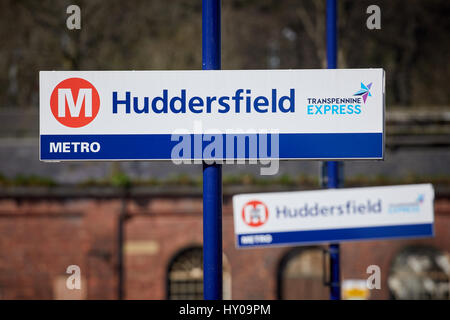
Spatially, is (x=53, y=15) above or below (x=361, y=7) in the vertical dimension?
below

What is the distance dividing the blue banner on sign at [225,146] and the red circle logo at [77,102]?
0.13 m

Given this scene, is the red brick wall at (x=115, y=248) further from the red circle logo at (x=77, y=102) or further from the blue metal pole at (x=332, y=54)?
the red circle logo at (x=77, y=102)

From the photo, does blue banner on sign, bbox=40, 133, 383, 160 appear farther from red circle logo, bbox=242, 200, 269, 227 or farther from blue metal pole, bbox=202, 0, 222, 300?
red circle logo, bbox=242, 200, 269, 227

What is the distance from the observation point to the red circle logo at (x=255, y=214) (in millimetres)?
7430

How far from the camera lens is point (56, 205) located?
16141 millimetres

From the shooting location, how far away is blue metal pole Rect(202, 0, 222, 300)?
179 inches

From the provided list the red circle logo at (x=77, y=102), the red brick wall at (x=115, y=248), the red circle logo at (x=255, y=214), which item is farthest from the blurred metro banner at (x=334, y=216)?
the red brick wall at (x=115, y=248)

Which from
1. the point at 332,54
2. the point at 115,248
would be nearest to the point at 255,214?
the point at 332,54

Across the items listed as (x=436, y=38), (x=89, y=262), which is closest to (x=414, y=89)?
(x=436, y=38)

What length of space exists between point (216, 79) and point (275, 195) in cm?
335

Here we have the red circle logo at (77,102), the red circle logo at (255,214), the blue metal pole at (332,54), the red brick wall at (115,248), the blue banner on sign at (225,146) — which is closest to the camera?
the blue banner on sign at (225,146)

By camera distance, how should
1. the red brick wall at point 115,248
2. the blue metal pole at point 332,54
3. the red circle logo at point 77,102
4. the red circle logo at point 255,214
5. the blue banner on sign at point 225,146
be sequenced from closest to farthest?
the blue banner on sign at point 225,146 < the red circle logo at point 77,102 < the red circle logo at point 255,214 < the blue metal pole at point 332,54 < the red brick wall at point 115,248

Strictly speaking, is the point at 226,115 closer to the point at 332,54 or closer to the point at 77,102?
the point at 77,102

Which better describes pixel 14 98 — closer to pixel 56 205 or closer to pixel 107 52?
pixel 107 52
